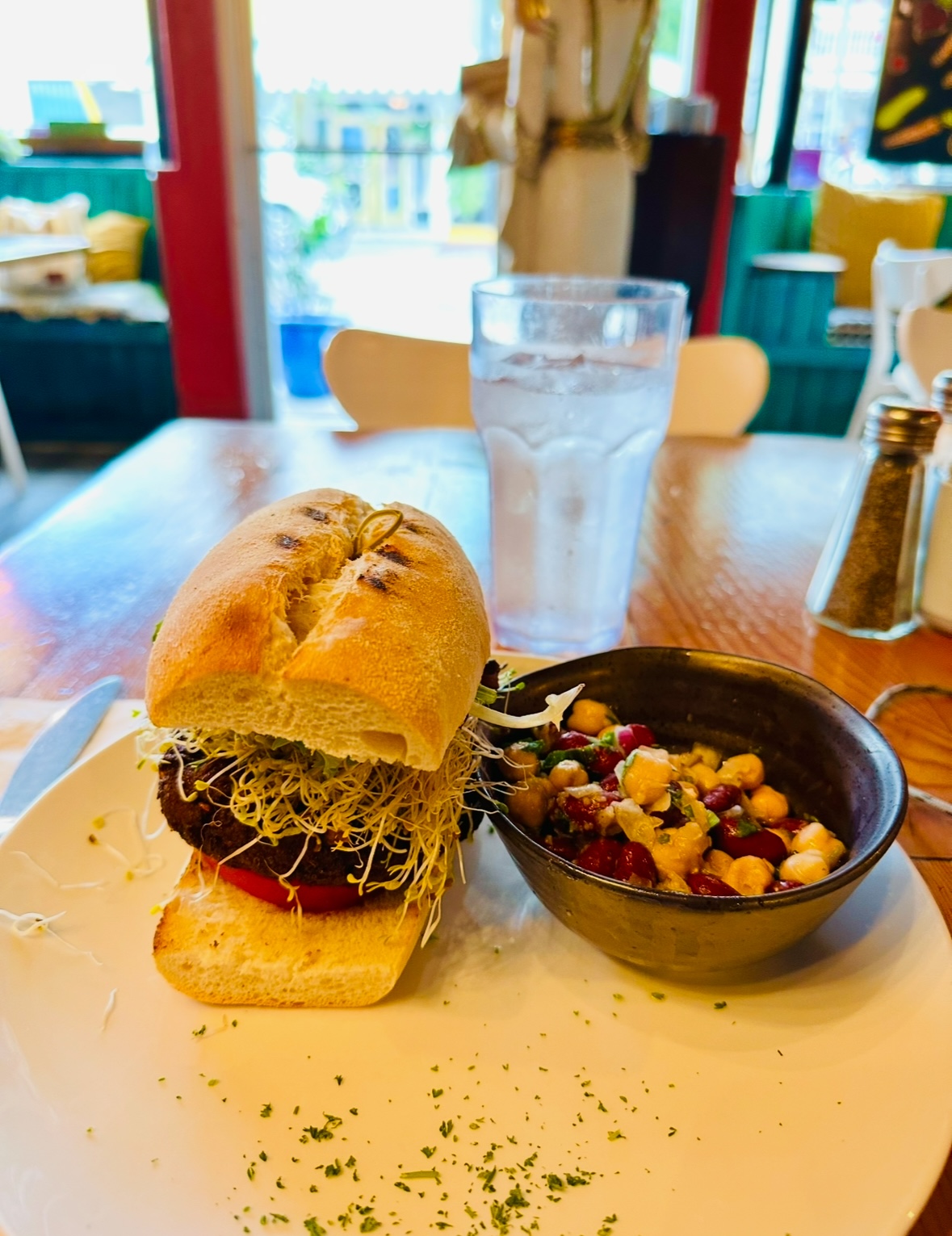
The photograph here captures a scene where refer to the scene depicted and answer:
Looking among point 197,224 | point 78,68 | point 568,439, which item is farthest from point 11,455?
point 568,439

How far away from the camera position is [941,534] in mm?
1145

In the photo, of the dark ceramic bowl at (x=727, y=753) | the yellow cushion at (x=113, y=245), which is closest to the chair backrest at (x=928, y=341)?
the dark ceramic bowl at (x=727, y=753)

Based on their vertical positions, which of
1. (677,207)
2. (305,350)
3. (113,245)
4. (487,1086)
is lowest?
(305,350)

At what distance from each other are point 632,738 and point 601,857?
16 centimetres

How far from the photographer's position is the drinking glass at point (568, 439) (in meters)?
1.09

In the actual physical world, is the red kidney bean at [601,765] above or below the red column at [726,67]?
below

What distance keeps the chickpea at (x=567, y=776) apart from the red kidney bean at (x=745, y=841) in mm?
116

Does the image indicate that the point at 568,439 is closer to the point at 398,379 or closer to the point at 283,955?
the point at 283,955

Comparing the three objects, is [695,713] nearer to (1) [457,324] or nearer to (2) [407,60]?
(2) [407,60]

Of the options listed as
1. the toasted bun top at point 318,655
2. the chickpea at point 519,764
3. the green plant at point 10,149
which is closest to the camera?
the toasted bun top at point 318,655

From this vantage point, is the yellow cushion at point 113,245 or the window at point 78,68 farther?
the yellow cushion at point 113,245

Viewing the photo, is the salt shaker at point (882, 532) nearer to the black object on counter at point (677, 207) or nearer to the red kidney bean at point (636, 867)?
the red kidney bean at point (636, 867)

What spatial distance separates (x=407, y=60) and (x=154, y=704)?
487cm

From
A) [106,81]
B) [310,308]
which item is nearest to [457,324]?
[310,308]
